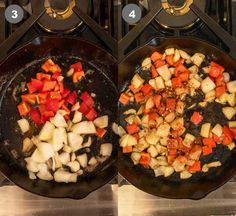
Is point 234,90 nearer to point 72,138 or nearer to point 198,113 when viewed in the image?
point 198,113

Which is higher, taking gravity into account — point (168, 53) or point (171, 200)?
point (168, 53)

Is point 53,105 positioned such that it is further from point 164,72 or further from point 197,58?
point 197,58

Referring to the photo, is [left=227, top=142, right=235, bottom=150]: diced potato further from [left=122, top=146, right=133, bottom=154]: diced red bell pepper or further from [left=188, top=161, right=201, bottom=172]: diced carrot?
[left=122, top=146, right=133, bottom=154]: diced red bell pepper

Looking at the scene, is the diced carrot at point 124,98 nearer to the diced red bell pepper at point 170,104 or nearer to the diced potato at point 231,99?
the diced red bell pepper at point 170,104

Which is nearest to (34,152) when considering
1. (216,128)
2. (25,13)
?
(25,13)

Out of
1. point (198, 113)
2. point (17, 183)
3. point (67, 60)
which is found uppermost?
point (67, 60)

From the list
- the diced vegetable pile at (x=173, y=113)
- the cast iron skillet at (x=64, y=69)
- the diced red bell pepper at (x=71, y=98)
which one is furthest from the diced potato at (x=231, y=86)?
the diced red bell pepper at (x=71, y=98)

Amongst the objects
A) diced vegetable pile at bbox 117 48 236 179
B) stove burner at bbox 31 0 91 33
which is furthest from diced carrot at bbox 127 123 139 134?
stove burner at bbox 31 0 91 33
